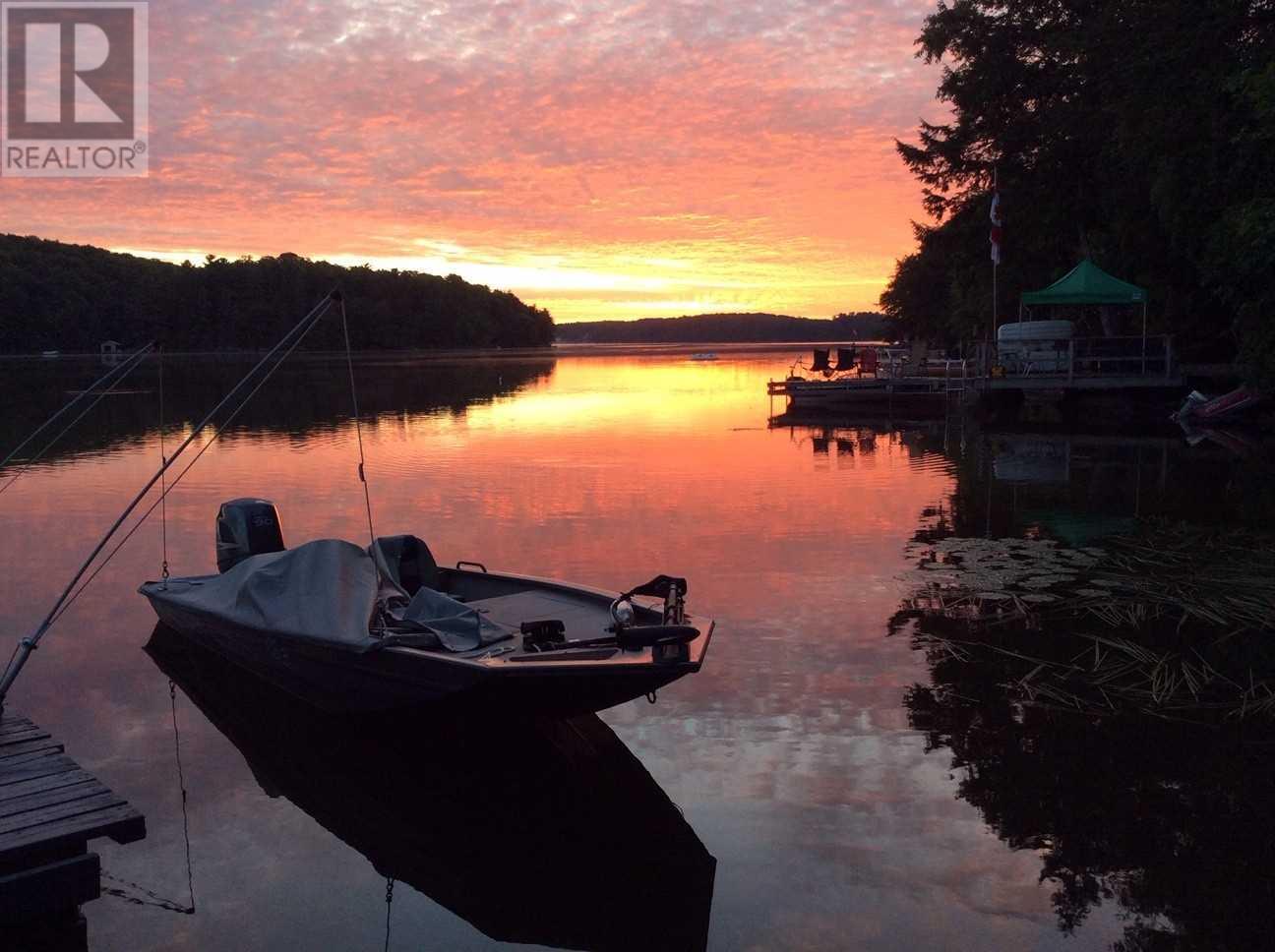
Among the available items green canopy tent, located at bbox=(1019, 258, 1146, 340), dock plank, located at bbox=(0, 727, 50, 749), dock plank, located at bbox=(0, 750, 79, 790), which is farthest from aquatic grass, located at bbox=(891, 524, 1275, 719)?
green canopy tent, located at bbox=(1019, 258, 1146, 340)

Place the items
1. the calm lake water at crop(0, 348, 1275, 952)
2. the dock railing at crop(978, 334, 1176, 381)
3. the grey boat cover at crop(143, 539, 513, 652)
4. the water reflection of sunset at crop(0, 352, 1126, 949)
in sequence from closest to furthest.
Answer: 1. the calm lake water at crop(0, 348, 1275, 952)
2. the water reflection of sunset at crop(0, 352, 1126, 949)
3. the grey boat cover at crop(143, 539, 513, 652)
4. the dock railing at crop(978, 334, 1176, 381)

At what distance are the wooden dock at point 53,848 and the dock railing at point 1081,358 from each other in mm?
33624

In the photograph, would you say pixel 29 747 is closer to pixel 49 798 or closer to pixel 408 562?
pixel 49 798

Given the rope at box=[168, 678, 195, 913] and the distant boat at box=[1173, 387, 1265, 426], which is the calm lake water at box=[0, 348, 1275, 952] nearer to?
the rope at box=[168, 678, 195, 913]

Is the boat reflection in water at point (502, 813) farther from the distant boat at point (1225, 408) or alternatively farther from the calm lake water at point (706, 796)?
the distant boat at point (1225, 408)

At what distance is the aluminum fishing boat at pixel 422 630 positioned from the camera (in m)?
7.53

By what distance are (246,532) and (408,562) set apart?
2.29 metres

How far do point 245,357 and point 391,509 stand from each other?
134310mm

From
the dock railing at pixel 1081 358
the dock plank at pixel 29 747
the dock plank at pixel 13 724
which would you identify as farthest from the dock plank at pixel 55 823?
the dock railing at pixel 1081 358

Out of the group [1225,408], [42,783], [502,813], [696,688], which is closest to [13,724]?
[42,783]

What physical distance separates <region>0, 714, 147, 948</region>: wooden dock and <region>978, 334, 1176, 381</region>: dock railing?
3362 centimetres

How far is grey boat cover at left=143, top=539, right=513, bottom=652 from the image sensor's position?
331 inches

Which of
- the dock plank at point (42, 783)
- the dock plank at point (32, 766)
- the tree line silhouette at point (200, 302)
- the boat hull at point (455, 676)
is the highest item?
the tree line silhouette at point (200, 302)

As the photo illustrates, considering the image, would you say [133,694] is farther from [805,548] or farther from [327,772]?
[805,548]
